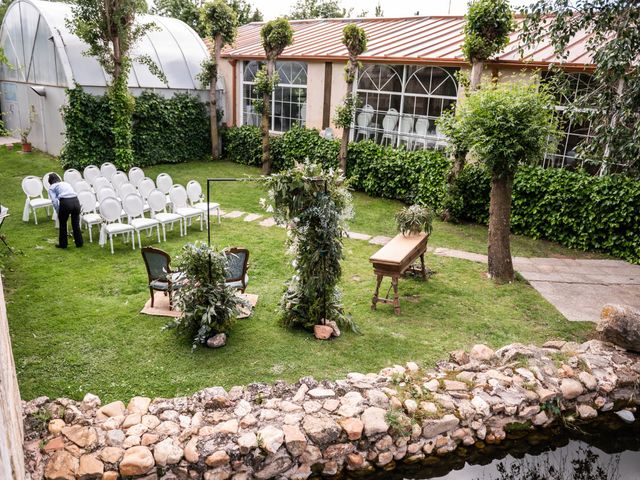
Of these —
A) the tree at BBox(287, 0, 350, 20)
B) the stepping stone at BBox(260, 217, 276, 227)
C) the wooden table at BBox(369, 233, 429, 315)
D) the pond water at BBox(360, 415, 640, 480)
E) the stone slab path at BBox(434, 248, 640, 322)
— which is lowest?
the pond water at BBox(360, 415, 640, 480)

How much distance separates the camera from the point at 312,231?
6359mm

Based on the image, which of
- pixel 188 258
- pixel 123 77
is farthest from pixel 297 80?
pixel 188 258

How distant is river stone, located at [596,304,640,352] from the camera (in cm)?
621

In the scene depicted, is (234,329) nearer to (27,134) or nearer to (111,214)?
(111,214)

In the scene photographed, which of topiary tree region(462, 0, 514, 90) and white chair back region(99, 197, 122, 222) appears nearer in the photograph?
white chair back region(99, 197, 122, 222)

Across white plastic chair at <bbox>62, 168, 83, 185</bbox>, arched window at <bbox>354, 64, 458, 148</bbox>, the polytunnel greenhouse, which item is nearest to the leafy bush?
white plastic chair at <bbox>62, 168, 83, 185</bbox>

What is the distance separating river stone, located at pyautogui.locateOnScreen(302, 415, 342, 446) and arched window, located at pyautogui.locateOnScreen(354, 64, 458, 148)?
10.2 metres

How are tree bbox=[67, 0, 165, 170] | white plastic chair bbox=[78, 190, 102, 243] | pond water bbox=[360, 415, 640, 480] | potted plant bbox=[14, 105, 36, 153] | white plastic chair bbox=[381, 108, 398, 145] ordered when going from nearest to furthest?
1. pond water bbox=[360, 415, 640, 480]
2. white plastic chair bbox=[78, 190, 102, 243]
3. tree bbox=[67, 0, 165, 170]
4. white plastic chair bbox=[381, 108, 398, 145]
5. potted plant bbox=[14, 105, 36, 153]

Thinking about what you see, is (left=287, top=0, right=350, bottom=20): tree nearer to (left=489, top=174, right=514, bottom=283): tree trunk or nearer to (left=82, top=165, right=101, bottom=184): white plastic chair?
(left=82, top=165, right=101, bottom=184): white plastic chair

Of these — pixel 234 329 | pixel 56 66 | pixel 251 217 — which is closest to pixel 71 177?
pixel 251 217

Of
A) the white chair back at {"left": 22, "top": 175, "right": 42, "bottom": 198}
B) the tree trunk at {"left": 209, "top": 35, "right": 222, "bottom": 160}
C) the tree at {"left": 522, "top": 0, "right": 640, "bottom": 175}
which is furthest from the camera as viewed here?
the tree trunk at {"left": 209, "top": 35, "right": 222, "bottom": 160}

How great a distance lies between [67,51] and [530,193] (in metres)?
13.9

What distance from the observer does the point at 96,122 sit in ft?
49.3

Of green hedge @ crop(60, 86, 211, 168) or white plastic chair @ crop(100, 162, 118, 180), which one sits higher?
green hedge @ crop(60, 86, 211, 168)
